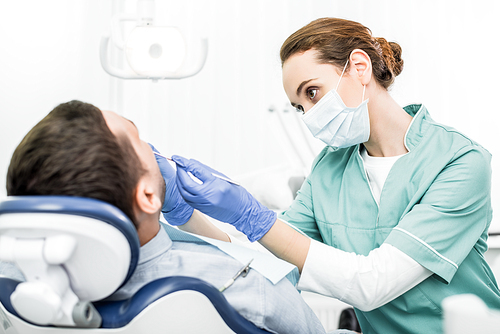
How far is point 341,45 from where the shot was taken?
130 cm

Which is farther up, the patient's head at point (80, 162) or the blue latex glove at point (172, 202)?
the patient's head at point (80, 162)

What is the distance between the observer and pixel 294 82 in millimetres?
1301

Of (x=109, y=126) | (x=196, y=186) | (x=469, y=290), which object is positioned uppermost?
(x=109, y=126)

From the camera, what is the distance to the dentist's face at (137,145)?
0.78 m

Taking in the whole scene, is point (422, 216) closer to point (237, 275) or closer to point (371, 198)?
point (371, 198)

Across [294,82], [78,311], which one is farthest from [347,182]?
[78,311]

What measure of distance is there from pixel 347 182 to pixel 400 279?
1.31 ft

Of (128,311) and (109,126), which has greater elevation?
(109,126)

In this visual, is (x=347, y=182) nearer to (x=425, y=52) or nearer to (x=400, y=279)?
(x=400, y=279)

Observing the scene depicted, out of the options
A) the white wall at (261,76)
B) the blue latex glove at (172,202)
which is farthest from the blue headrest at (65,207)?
the white wall at (261,76)

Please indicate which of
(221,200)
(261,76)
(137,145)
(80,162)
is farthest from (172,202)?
(261,76)

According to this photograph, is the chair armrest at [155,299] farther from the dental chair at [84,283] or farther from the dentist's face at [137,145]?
the dentist's face at [137,145]

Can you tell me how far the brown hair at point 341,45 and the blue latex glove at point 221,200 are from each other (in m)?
0.51

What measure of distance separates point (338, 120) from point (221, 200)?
505 mm
